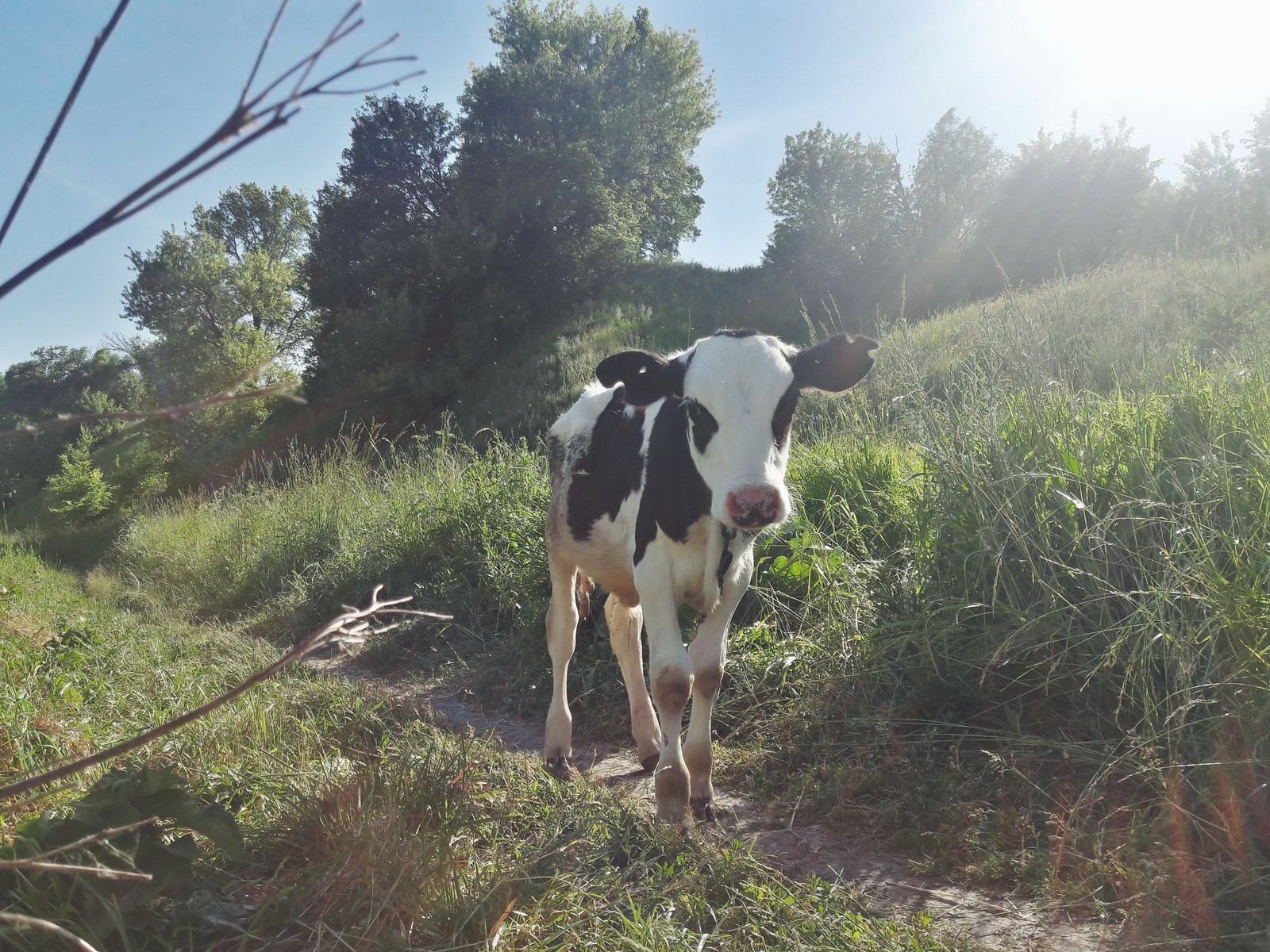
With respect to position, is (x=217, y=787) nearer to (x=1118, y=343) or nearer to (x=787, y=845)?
(x=787, y=845)

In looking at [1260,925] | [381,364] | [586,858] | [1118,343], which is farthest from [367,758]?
[381,364]

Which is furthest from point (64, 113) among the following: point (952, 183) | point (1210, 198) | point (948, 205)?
point (952, 183)

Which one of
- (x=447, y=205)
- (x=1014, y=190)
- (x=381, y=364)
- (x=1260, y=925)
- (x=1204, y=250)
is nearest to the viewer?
(x=1260, y=925)

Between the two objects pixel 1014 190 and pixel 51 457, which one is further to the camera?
pixel 51 457

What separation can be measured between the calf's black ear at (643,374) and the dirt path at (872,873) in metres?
1.74

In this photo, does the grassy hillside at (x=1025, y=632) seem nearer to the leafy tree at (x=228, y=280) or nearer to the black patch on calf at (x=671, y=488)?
the black patch on calf at (x=671, y=488)

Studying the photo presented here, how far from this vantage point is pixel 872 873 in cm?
292

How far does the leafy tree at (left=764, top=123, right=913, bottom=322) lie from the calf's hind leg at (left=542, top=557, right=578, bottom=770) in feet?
65.0

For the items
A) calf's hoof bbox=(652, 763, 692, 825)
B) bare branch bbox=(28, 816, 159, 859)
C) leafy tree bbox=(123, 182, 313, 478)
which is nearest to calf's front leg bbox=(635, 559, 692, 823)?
calf's hoof bbox=(652, 763, 692, 825)

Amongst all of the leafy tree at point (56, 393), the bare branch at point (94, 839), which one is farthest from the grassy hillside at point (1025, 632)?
the leafy tree at point (56, 393)

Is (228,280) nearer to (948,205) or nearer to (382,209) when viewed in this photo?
(382,209)

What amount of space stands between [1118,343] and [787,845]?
574cm

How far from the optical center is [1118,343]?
22.9 feet

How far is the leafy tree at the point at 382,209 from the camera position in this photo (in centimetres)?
2467
